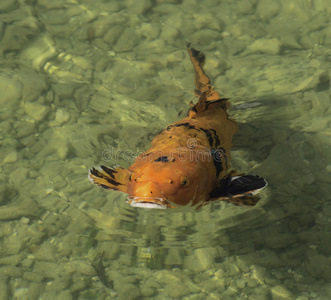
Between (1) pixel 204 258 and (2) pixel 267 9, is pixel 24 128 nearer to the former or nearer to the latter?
(1) pixel 204 258

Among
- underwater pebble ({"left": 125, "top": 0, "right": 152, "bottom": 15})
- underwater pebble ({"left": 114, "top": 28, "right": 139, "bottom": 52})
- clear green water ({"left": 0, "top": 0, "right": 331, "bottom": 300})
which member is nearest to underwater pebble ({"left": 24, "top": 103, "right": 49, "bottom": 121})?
clear green water ({"left": 0, "top": 0, "right": 331, "bottom": 300})

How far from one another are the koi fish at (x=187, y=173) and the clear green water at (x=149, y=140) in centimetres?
62

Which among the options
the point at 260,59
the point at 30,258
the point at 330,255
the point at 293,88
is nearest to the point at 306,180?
the point at 330,255

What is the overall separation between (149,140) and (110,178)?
1417mm

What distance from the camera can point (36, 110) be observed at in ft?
18.6

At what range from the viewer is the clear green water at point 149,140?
13.3ft

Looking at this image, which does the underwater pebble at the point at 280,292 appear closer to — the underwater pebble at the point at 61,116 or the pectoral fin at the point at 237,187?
the pectoral fin at the point at 237,187

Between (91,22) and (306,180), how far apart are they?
4.97 m

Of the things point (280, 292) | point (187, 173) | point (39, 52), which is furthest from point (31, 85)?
point (280, 292)

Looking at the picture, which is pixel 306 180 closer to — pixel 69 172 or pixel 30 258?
pixel 69 172

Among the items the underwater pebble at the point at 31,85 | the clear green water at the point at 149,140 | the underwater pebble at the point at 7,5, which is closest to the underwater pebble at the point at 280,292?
the clear green water at the point at 149,140

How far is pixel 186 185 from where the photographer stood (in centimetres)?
343

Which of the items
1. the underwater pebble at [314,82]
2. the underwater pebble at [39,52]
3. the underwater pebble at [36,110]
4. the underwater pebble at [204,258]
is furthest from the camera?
the underwater pebble at [39,52]

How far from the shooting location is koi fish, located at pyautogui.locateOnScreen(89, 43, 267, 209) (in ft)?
11.0
